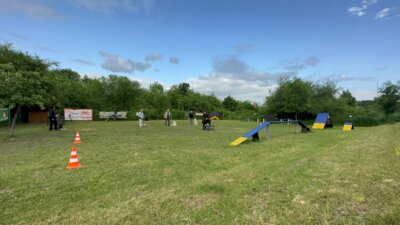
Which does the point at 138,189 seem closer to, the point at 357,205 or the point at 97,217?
the point at 97,217

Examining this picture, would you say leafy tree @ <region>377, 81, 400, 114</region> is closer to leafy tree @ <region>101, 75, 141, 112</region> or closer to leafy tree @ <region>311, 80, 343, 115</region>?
leafy tree @ <region>311, 80, 343, 115</region>

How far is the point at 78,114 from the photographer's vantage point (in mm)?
35281

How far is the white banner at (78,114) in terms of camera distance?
3412 cm

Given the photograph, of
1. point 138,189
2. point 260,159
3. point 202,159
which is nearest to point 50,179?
point 138,189

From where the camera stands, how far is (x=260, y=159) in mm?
6949

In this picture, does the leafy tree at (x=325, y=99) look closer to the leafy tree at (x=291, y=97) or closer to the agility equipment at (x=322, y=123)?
the leafy tree at (x=291, y=97)

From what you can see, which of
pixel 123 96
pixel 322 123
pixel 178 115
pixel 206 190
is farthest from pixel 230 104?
pixel 206 190

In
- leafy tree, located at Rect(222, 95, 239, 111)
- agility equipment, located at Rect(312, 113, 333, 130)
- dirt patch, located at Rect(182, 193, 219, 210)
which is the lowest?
dirt patch, located at Rect(182, 193, 219, 210)

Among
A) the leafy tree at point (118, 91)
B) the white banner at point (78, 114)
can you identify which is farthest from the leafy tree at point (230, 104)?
the white banner at point (78, 114)

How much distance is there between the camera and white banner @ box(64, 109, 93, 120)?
112 feet

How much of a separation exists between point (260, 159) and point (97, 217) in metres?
4.71

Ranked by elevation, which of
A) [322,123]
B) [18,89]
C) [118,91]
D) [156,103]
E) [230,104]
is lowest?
[322,123]

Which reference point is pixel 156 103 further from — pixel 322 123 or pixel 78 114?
pixel 322 123

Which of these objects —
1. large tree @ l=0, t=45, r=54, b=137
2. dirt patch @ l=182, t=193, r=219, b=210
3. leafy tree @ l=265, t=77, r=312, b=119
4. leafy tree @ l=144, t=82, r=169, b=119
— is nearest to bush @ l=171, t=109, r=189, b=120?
leafy tree @ l=144, t=82, r=169, b=119
